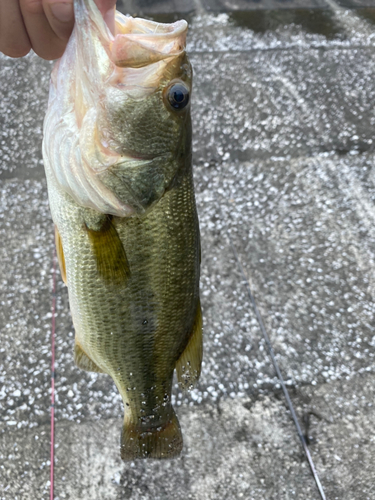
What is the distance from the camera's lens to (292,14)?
5.61m

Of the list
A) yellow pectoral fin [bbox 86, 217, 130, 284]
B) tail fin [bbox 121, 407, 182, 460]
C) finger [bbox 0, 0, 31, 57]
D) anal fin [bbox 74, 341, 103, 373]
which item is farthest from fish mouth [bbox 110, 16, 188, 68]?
tail fin [bbox 121, 407, 182, 460]

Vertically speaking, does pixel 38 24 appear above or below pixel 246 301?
above

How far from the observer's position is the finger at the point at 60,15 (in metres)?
1.15

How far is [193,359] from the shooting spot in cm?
151

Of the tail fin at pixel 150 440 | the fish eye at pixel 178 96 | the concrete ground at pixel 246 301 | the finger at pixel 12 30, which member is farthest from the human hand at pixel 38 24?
the concrete ground at pixel 246 301

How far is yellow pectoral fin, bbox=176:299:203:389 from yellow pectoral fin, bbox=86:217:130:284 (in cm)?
33

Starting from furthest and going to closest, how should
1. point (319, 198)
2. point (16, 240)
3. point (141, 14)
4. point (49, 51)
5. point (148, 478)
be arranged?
1. point (141, 14)
2. point (319, 198)
3. point (16, 240)
4. point (148, 478)
5. point (49, 51)

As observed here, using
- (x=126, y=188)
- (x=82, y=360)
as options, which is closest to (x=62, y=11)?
(x=126, y=188)

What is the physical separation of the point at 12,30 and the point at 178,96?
485mm

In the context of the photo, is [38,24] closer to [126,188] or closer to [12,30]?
[12,30]

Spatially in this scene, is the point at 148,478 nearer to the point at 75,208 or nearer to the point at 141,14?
the point at 75,208

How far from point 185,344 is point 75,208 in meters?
0.55

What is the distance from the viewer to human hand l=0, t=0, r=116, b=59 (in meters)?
1.15

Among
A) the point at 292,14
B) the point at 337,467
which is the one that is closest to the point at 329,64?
the point at 292,14
